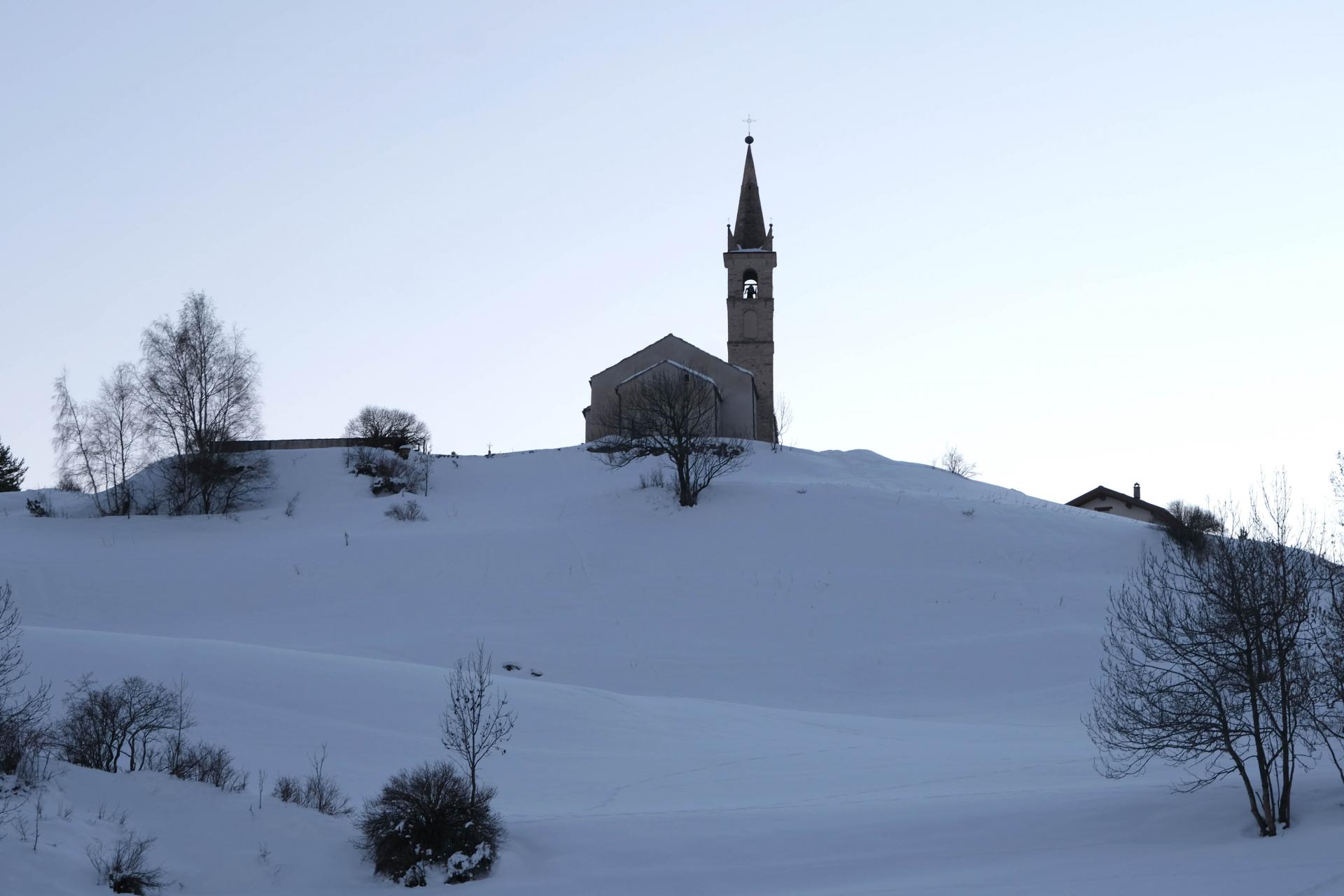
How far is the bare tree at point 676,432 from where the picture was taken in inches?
1731

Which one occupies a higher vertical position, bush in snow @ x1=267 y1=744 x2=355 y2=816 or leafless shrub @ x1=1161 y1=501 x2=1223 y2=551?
leafless shrub @ x1=1161 y1=501 x2=1223 y2=551

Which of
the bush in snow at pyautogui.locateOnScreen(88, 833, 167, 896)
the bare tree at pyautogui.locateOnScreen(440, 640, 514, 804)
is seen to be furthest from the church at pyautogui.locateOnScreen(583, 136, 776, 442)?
the bush in snow at pyautogui.locateOnScreen(88, 833, 167, 896)

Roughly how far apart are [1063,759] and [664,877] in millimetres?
9808

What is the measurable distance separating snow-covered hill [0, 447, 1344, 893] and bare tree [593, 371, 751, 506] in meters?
1.04

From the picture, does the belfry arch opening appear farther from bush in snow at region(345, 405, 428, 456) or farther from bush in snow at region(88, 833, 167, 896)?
bush in snow at region(88, 833, 167, 896)

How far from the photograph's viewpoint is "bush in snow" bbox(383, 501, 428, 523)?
143 ft

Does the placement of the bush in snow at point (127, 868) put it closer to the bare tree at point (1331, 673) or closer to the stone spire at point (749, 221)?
the bare tree at point (1331, 673)

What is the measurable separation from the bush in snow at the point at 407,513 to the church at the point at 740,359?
15.7m

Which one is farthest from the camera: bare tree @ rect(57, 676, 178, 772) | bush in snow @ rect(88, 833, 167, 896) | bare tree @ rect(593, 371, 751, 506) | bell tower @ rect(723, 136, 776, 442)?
bell tower @ rect(723, 136, 776, 442)

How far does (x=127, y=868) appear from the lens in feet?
45.5

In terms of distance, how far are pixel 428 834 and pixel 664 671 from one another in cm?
1525

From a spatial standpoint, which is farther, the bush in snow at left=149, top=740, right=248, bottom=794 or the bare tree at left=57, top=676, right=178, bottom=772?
the bare tree at left=57, top=676, right=178, bottom=772

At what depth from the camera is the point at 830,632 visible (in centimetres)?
3316

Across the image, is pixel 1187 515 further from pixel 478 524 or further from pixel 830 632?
pixel 478 524
